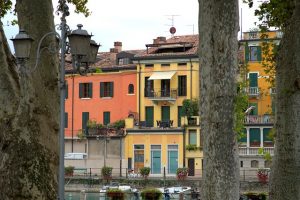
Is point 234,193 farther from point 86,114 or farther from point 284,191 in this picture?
point 86,114

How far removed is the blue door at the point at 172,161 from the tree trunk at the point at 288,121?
45410 mm

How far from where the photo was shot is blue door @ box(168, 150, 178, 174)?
185ft

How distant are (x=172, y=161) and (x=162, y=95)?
5.29 m

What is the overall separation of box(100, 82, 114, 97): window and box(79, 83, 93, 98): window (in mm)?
1076

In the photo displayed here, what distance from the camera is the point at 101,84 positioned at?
204 ft

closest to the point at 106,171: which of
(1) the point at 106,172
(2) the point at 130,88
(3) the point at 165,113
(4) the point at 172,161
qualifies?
(1) the point at 106,172

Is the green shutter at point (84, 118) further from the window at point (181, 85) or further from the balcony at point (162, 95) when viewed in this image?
the window at point (181, 85)

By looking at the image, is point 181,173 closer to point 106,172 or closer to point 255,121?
point 106,172

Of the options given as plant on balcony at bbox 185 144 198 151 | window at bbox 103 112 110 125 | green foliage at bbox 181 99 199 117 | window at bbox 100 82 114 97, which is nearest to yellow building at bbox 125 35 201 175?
plant on balcony at bbox 185 144 198 151

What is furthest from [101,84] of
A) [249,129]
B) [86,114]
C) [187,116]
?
[249,129]

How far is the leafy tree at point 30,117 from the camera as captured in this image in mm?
12633

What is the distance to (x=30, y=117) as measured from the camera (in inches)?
516

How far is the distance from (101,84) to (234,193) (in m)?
53.6

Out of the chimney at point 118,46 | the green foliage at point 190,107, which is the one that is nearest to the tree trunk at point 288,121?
the green foliage at point 190,107
